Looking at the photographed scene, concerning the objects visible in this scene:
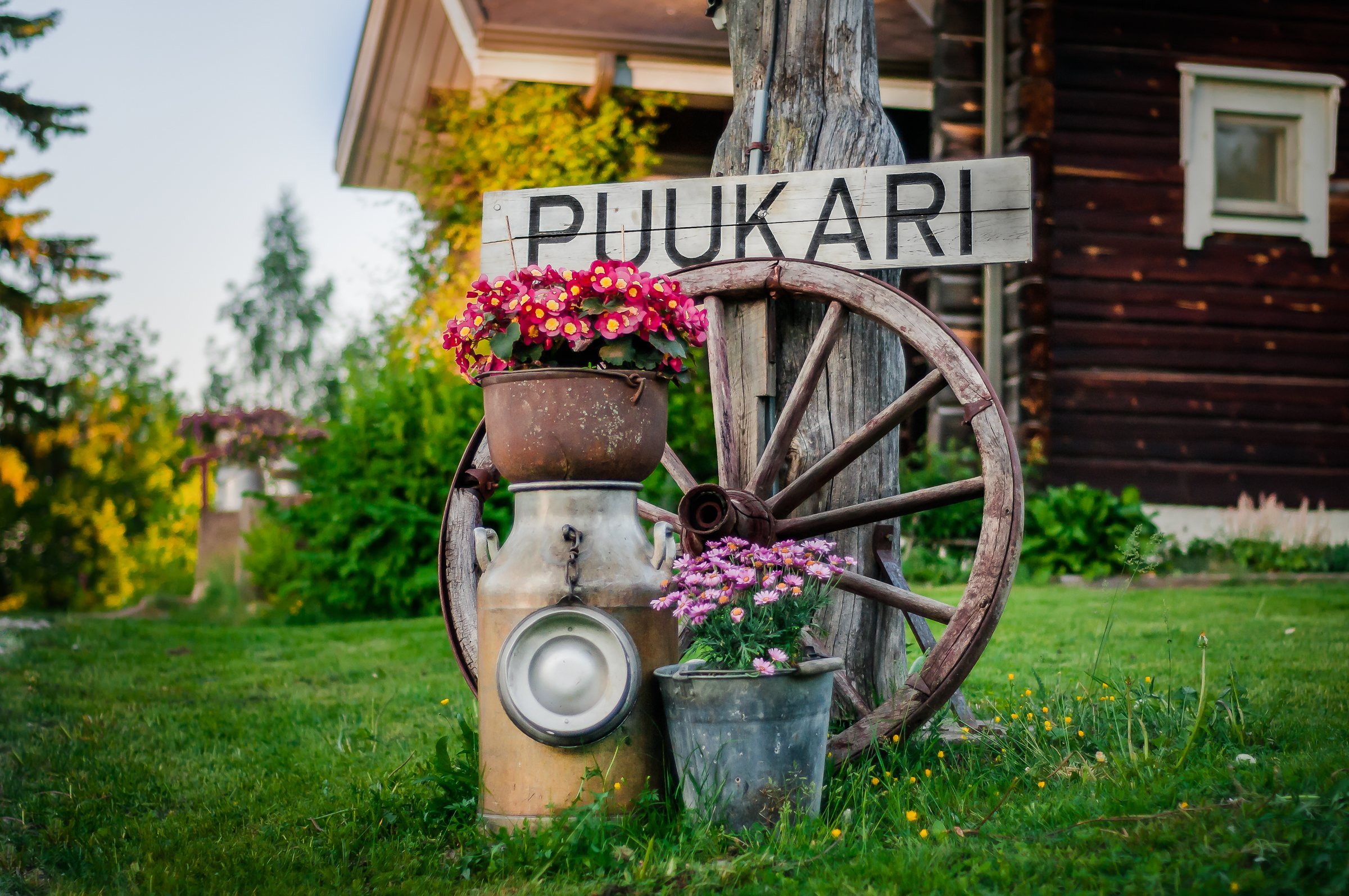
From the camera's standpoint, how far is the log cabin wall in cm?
783

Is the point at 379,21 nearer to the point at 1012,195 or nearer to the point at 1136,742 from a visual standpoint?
the point at 1012,195

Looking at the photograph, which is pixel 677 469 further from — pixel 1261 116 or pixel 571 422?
pixel 1261 116

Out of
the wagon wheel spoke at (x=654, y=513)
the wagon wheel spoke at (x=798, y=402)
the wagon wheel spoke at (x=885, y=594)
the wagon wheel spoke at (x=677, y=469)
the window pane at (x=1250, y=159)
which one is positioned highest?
the window pane at (x=1250, y=159)

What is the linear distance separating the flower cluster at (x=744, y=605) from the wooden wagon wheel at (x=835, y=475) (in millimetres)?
316

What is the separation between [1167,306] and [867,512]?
5884 millimetres

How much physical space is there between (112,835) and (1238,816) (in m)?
2.52

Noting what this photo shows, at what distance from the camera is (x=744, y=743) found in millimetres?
2332

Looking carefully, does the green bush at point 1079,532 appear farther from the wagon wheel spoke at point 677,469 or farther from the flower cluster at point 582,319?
the flower cluster at point 582,319

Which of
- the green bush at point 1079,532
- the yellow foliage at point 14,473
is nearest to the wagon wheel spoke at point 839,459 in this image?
the green bush at point 1079,532

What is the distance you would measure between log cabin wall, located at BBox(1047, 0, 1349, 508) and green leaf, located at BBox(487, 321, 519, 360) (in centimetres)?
601

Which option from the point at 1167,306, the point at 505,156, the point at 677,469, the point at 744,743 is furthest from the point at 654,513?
the point at 1167,306

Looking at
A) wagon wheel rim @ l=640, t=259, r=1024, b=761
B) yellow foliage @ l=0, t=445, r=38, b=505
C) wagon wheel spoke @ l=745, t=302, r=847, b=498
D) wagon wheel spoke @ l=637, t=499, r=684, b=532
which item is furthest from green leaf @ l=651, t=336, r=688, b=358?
yellow foliage @ l=0, t=445, r=38, b=505

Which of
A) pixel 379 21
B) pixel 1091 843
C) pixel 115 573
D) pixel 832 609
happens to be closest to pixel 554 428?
pixel 832 609

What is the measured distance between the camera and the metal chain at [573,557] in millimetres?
2471
